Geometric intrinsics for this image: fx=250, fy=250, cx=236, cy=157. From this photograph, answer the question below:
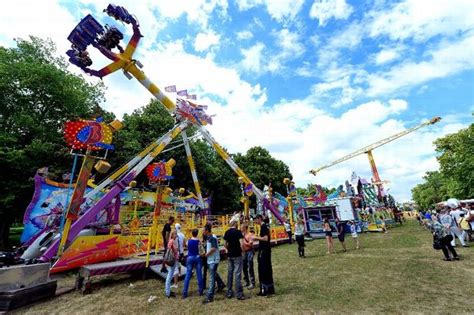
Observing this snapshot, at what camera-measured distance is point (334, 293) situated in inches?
242

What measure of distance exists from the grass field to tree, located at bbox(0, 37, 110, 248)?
12.8 meters

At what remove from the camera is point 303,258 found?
11.1m

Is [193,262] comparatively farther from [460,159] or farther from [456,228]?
[460,159]

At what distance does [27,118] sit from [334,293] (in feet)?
69.7

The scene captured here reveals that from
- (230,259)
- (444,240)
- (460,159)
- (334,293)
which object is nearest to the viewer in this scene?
(334,293)

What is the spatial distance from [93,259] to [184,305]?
5.56 metres

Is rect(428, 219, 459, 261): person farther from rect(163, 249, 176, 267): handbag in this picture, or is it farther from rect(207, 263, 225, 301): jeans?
rect(163, 249, 176, 267): handbag

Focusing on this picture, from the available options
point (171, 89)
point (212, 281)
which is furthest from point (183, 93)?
point (212, 281)

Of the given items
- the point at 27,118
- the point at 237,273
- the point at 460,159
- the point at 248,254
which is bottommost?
the point at 237,273

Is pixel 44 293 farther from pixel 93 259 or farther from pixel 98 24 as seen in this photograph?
pixel 98 24

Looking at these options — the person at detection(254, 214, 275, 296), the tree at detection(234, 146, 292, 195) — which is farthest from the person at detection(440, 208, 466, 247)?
the tree at detection(234, 146, 292, 195)

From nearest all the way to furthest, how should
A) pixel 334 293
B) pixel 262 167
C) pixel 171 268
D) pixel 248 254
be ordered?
1. pixel 334 293
2. pixel 171 268
3. pixel 248 254
4. pixel 262 167

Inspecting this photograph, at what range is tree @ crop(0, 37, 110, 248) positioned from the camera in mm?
16562

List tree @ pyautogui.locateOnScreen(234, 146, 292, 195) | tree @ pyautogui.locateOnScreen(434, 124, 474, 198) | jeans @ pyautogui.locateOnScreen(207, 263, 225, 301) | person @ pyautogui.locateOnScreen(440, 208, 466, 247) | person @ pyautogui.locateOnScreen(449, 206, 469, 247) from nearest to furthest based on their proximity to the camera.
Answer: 1. jeans @ pyautogui.locateOnScreen(207, 263, 225, 301)
2. person @ pyautogui.locateOnScreen(440, 208, 466, 247)
3. person @ pyautogui.locateOnScreen(449, 206, 469, 247)
4. tree @ pyautogui.locateOnScreen(434, 124, 474, 198)
5. tree @ pyautogui.locateOnScreen(234, 146, 292, 195)
